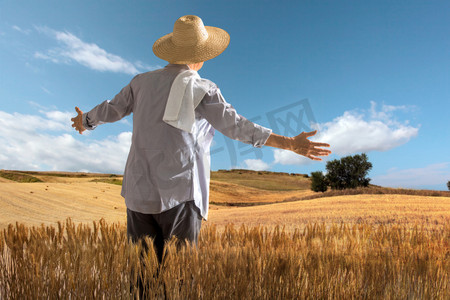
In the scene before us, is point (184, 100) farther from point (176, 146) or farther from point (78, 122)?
point (78, 122)

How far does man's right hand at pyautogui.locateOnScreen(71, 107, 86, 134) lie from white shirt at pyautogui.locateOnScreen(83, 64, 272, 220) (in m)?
0.74

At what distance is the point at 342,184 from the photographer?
14797mm

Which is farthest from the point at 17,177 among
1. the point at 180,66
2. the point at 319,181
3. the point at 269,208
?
the point at 180,66

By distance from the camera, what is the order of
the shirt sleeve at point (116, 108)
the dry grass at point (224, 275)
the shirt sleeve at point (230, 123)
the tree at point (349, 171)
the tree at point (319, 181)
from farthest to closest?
the tree at point (319, 181), the tree at point (349, 171), the shirt sleeve at point (116, 108), the shirt sleeve at point (230, 123), the dry grass at point (224, 275)

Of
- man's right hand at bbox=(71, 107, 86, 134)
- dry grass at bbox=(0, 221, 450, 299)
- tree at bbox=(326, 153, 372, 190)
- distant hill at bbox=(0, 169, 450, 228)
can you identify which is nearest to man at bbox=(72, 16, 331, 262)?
dry grass at bbox=(0, 221, 450, 299)

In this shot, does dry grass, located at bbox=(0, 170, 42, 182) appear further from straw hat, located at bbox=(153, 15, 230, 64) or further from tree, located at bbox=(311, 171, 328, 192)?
straw hat, located at bbox=(153, 15, 230, 64)

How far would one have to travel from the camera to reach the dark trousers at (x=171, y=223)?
177 cm

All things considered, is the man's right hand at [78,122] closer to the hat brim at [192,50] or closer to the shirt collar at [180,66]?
the hat brim at [192,50]

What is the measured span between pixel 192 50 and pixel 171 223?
3.45 feet

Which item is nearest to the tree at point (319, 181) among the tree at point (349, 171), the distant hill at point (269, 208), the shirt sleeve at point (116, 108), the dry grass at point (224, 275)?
the tree at point (349, 171)

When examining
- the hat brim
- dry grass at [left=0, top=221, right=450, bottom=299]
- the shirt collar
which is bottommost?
dry grass at [left=0, top=221, right=450, bottom=299]

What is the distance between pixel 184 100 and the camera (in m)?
1.76

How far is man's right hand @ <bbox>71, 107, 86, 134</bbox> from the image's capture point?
2471 mm

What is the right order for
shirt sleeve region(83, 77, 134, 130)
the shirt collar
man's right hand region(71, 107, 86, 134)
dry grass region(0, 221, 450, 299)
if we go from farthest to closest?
man's right hand region(71, 107, 86, 134)
shirt sleeve region(83, 77, 134, 130)
the shirt collar
dry grass region(0, 221, 450, 299)
